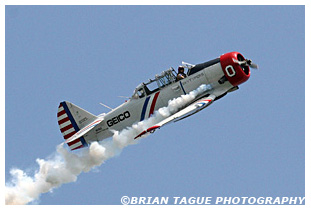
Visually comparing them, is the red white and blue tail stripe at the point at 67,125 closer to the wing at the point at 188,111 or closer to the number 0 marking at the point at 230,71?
the wing at the point at 188,111

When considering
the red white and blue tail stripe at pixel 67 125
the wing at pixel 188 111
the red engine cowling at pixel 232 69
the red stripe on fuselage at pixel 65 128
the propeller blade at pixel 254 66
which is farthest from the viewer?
the red stripe on fuselage at pixel 65 128

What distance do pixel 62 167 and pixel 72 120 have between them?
199 centimetres

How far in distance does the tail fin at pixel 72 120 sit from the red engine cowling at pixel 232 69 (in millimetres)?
5867

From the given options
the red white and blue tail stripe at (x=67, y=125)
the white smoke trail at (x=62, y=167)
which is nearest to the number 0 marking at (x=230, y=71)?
the white smoke trail at (x=62, y=167)

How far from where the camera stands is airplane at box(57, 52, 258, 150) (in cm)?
2605

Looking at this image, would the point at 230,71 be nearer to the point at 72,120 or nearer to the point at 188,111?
the point at 188,111

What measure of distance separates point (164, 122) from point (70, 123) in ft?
17.9

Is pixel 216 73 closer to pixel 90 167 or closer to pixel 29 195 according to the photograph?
pixel 90 167

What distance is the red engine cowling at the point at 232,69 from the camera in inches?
1024

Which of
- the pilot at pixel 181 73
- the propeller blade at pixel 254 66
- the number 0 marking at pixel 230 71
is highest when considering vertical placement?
the pilot at pixel 181 73

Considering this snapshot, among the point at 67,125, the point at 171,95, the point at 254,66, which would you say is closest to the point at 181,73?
the point at 171,95

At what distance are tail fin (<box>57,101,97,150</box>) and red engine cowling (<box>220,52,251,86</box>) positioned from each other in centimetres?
587

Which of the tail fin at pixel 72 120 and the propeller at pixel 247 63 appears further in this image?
the tail fin at pixel 72 120

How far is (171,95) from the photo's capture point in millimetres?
26703
